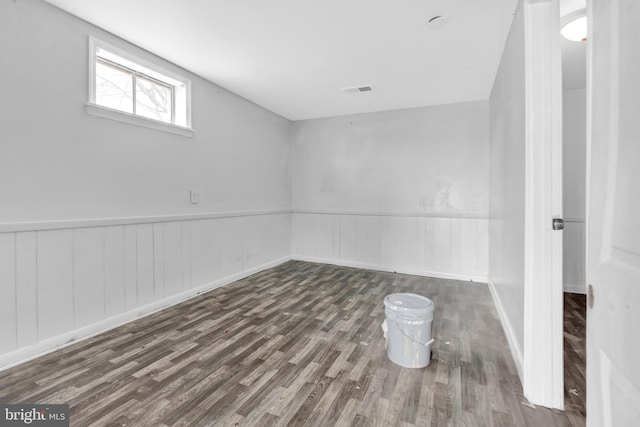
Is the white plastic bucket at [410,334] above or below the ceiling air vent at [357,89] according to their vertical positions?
below

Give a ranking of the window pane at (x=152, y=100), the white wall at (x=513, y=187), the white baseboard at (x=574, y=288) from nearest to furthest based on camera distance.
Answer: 1. the white wall at (x=513, y=187)
2. the window pane at (x=152, y=100)
3. the white baseboard at (x=574, y=288)

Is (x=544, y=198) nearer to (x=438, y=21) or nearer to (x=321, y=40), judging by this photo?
(x=438, y=21)

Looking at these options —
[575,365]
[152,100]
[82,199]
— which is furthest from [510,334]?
[152,100]

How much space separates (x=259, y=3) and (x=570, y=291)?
435cm

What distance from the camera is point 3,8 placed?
1786 mm

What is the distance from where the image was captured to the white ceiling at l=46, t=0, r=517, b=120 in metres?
2.02

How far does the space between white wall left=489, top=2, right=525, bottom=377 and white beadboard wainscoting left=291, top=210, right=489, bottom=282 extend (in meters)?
1.20

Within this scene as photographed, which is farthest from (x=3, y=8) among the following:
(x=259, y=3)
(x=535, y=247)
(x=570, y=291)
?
(x=570, y=291)

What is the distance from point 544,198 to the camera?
1.53 meters

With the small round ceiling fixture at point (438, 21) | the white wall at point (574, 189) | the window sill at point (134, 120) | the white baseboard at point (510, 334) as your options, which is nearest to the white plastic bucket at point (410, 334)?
the white baseboard at point (510, 334)

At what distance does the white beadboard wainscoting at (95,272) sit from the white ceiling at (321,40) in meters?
1.56

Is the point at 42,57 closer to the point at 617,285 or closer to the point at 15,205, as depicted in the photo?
the point at 15,205

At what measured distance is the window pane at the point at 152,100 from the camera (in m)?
2.71

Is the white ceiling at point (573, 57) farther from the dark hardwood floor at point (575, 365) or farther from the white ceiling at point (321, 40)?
the dark hardwood floor at point (575, 365)
